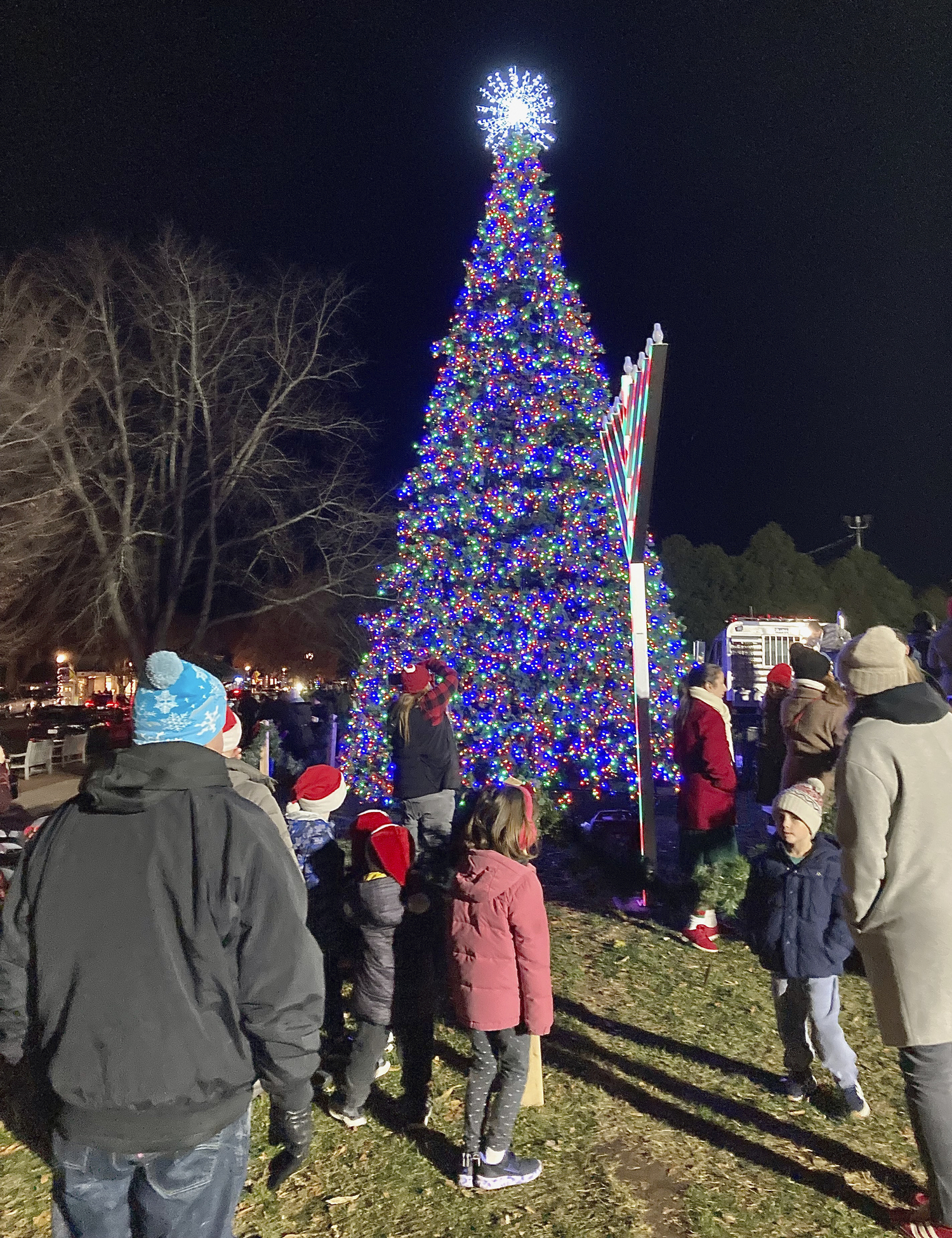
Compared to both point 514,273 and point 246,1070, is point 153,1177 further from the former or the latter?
point 514,273

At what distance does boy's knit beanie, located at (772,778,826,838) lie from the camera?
3.79m

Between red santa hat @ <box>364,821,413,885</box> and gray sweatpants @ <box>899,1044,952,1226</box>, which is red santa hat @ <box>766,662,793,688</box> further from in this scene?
gray sweatpants @ <box>899,1044,952,1226</box>

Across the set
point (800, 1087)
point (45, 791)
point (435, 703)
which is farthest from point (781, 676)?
point (45, 791)

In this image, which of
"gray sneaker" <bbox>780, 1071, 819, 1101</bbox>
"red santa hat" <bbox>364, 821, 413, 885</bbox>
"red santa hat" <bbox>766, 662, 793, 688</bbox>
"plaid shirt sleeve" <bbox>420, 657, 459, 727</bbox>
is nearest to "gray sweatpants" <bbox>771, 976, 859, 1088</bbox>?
"gray sneaker" <bbox>780, 1071, 819, 1101</bbox>

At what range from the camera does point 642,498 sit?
6.43 m

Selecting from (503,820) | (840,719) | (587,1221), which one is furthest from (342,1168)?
(840,719)

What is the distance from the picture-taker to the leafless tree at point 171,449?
19.2 meters

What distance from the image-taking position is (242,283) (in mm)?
20938

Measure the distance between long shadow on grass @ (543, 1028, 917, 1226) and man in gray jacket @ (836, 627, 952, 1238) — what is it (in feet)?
1.41

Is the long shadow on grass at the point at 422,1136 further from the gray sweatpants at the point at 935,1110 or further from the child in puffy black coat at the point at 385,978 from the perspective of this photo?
the gray sweatpants at the point at 935,1110

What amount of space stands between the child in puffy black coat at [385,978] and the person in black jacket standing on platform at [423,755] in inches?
103

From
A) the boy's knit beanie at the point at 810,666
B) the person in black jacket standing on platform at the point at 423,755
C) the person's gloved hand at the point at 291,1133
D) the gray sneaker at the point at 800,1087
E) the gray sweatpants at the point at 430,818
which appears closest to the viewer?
the person's gloved hand at the point at 291,1133

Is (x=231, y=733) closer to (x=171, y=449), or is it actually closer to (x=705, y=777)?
(x=705, y=777)

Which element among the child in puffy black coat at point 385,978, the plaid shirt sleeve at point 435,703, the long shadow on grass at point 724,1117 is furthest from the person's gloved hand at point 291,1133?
the plaid shirt sleeve at point 435,703
